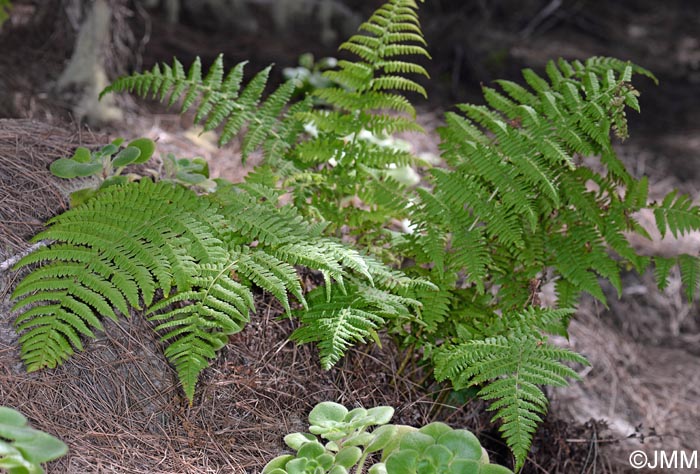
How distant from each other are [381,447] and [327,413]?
19 centimetres

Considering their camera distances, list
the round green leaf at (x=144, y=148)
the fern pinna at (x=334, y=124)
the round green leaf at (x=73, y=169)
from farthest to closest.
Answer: the fern pinna at (x=334, y=124) → the round green leaf at (x=144, y=148) → the round green leaf at (x=73, y=169)

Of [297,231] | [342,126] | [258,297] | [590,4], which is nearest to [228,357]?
[258,297]

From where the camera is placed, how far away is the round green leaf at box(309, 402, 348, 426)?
1959mm

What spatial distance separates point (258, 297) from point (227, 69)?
2.68 meters

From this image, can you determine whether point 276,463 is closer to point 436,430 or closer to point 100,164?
point 436,430

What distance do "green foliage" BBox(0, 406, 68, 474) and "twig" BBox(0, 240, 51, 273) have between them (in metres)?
0.76

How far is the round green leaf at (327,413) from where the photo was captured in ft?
6.43

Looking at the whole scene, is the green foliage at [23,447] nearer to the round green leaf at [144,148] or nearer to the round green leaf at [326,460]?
the round green leaf at [326,460]

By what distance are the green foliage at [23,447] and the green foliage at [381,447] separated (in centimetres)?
59

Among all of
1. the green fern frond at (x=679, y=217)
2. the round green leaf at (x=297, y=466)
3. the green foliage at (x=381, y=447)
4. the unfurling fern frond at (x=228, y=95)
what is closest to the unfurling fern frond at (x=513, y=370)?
the green foliage at (x=381, y=447)

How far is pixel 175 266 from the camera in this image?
6.68ft

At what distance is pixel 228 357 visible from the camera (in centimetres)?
234

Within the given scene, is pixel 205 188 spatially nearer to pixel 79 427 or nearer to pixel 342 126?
pixel 342 126

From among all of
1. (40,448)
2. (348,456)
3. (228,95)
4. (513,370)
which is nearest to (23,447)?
(40,448)
